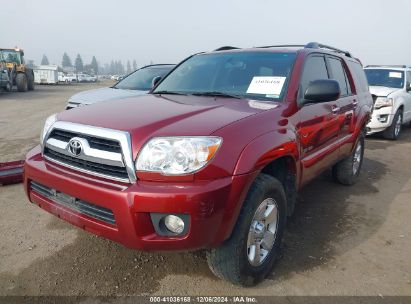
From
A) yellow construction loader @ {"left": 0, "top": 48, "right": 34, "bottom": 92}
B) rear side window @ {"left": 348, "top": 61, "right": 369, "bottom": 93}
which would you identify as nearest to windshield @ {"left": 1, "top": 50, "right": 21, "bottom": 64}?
yellow construction loader @ {"left": 0, "top": 48, "right": 34, "bottom": 92}

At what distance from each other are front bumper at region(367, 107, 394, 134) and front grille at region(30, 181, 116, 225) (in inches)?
296

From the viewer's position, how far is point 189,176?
2133 millimetres

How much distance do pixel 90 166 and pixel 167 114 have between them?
63 centimetres

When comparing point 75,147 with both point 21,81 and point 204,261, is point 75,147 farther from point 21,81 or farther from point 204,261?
point 21,81

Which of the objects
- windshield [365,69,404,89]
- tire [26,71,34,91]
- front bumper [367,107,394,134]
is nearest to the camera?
front bumper [367,107,394,134]

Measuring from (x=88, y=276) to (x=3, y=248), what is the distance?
93 cm

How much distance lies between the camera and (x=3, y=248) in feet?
10.1

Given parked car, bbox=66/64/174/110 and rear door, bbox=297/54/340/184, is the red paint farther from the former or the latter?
parked car, bbox=66/64/174/110

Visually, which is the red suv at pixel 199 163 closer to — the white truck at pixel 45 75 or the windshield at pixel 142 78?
the windshield at pixel 142 78

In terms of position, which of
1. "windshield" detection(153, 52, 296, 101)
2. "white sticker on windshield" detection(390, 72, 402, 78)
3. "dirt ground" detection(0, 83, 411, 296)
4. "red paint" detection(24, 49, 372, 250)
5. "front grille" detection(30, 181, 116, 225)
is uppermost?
"windshield" detection(153, 52, 296, 101)

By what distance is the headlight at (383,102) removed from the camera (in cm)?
833

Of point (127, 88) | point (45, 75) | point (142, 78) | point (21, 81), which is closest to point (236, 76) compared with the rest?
point (127, 88)

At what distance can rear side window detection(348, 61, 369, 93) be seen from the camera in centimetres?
468

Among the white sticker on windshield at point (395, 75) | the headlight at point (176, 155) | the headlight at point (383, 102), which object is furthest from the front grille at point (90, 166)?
the white sticker on windshield at point (395, 75)
